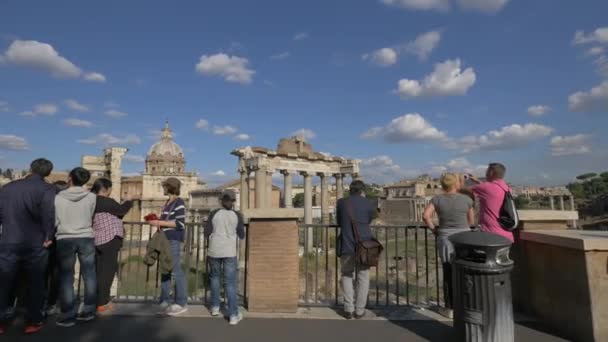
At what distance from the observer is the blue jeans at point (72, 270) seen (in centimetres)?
445

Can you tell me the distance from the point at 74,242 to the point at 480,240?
4.78 m

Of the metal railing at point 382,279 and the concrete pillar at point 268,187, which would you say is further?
the concrete pillar at point 268,187

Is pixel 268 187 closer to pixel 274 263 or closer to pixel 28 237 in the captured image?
pixel 274 263

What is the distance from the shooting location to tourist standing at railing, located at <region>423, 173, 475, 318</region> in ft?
Answer: 14.9

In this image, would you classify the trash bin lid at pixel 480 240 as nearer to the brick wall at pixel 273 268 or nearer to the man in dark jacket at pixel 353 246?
the man in dark jacket at pixel 353 246

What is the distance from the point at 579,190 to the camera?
301 ft

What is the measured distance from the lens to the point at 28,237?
13.8 feet

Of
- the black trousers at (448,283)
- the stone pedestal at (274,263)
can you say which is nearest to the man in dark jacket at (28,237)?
the stone pedestal at (274,263)

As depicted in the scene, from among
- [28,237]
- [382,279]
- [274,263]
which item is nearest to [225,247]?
[274,263]

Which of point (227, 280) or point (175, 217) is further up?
point (175, 217)

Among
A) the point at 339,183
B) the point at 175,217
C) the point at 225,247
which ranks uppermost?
the point at 339,183

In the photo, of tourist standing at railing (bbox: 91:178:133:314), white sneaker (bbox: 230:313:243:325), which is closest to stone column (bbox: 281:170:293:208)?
tourist standing at railing (bbox: 91:178:133:314)

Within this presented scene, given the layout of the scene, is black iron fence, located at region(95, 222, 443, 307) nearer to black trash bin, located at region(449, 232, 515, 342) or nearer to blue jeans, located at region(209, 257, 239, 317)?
blue jeans, located at region(209, 257, 239, 317)

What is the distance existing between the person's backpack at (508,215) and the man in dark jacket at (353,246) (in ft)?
5.32
